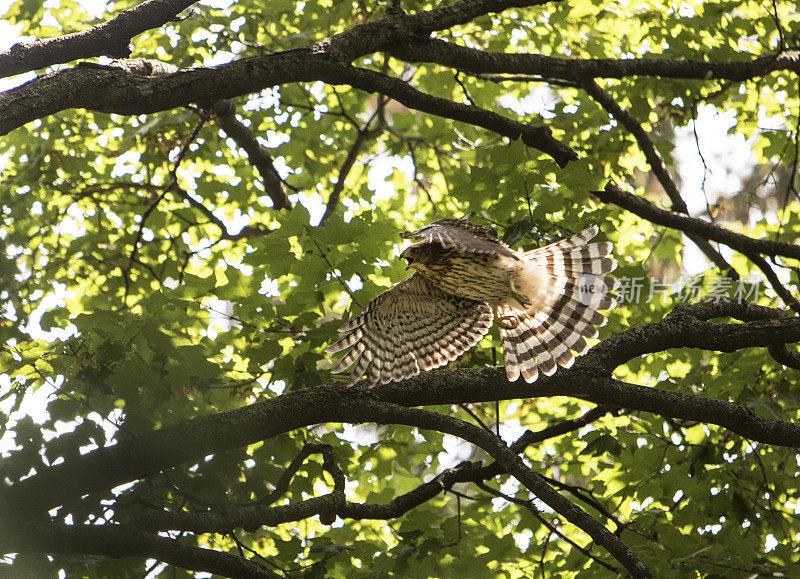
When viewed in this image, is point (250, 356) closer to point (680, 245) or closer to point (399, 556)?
point (399, 556)

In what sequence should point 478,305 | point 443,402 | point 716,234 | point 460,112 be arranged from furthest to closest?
point 716,234 < point 478,305 < point 460,112 < point 443,402

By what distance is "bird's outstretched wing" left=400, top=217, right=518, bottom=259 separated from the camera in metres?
3.71

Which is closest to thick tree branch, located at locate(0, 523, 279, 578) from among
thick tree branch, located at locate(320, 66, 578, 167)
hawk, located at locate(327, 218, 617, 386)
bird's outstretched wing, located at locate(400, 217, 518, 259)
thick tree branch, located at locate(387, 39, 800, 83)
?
hawk, located at locate(327, 218, 617, 386)

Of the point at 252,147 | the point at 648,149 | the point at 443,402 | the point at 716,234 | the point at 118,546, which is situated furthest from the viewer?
the point at 252,147

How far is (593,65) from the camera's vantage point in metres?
4.79

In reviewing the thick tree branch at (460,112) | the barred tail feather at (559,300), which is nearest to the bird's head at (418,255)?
the barred tail feather at (559,300)

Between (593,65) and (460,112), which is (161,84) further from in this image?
(593,65)

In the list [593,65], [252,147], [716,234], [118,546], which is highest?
[252,147]

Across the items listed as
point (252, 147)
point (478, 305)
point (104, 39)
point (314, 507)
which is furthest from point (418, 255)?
point (252, 147)

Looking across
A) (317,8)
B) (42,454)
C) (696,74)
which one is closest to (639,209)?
(696,74)

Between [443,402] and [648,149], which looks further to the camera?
[648,149]

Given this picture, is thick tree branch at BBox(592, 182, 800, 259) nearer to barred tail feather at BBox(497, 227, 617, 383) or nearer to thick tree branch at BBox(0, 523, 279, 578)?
barred tail feather at BBox(497, 227, 617, 383)

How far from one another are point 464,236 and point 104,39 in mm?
1979

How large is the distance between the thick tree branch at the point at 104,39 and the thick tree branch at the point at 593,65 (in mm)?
1460
